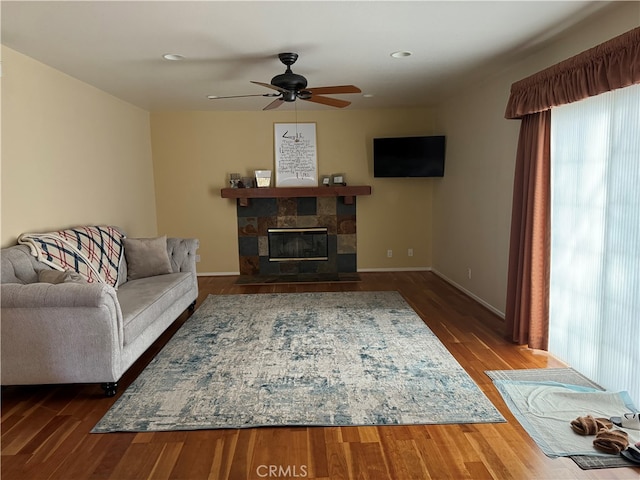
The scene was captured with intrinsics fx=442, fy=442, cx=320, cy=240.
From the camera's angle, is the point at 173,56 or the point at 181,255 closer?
the point at 173,56

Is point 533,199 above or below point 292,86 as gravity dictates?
below

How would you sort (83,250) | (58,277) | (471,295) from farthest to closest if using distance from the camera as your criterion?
(471,295) < (83,250) < (58,277)

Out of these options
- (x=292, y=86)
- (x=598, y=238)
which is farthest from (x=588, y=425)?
(x=292, y=86)

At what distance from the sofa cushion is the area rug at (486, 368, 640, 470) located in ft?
8.08

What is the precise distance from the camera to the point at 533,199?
3.36 metres

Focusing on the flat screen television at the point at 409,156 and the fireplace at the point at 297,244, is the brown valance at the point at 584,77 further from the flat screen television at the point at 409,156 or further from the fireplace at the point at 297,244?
the fireplace at the point at 297,244

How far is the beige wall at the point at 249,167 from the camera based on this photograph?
6285mm

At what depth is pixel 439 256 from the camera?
625 cm

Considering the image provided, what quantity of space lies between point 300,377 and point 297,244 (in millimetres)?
3577

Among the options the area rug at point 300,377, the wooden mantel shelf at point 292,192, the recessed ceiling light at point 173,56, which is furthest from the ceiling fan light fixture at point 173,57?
the wooden mantel shelf at point 292,192

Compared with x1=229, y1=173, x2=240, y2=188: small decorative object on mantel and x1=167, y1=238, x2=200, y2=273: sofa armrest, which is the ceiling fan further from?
x1=229, y1=173, x2=240, y2=188: small decorative object on mantel

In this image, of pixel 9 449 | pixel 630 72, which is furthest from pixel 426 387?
pixel 9 449

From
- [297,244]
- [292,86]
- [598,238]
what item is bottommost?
[297,244]

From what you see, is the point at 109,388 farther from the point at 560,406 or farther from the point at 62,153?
the point at 560,406
